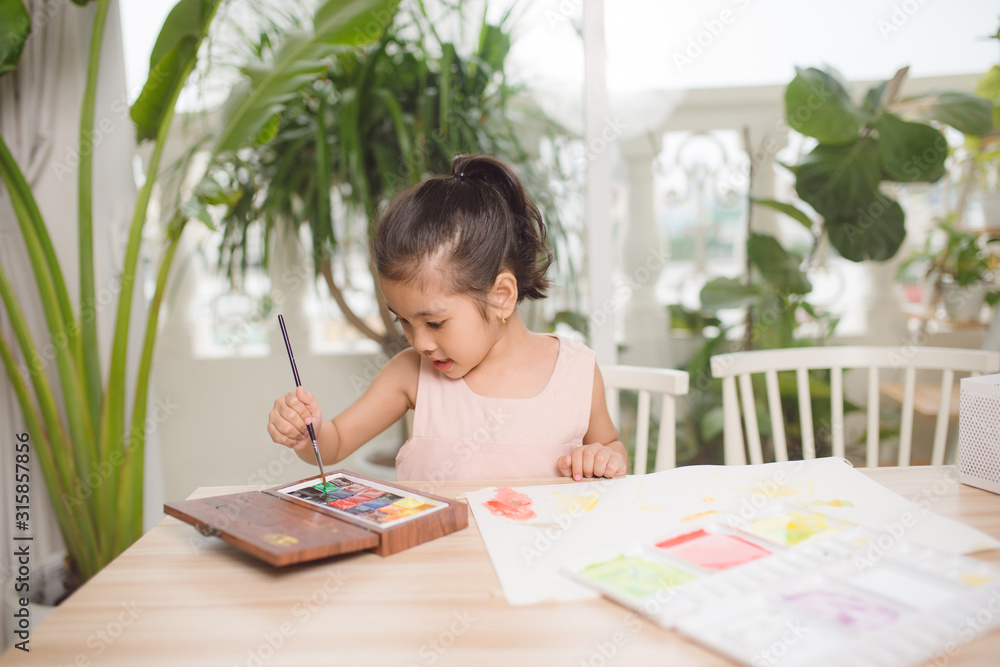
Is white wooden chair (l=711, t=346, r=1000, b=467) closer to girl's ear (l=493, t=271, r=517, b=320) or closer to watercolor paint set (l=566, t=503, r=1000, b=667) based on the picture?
girl's ear (l=493, t=271, r=517, b=320)

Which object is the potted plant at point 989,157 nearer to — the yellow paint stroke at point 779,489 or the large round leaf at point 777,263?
the large round leaf at point 777,263

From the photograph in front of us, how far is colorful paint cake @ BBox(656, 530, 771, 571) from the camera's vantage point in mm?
644

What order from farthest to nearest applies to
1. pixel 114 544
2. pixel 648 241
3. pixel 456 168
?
pixel 648 241
pixel 114 544
pixel 456 168

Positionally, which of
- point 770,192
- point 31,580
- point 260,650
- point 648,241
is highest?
point 770,192

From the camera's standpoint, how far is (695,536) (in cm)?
70

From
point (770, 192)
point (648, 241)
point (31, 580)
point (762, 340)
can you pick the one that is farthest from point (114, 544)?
point (770, 192)

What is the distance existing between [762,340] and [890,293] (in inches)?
21.2

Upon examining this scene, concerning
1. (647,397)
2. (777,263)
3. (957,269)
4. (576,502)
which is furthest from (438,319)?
(957,269)

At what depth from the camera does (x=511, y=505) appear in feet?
2.77

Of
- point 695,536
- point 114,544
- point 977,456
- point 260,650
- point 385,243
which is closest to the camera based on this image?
point 260,650

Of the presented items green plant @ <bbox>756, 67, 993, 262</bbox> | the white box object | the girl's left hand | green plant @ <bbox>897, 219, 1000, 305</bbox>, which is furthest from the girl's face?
green plant @ <bbox>897, 219, 1000, 305</bbox>

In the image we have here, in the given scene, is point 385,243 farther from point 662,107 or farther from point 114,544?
point 662,107

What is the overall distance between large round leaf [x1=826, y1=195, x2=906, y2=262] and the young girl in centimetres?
115

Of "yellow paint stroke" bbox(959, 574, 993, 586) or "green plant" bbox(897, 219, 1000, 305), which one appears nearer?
"yellow paint stroke" bbox(959, 574, 993, 586)
